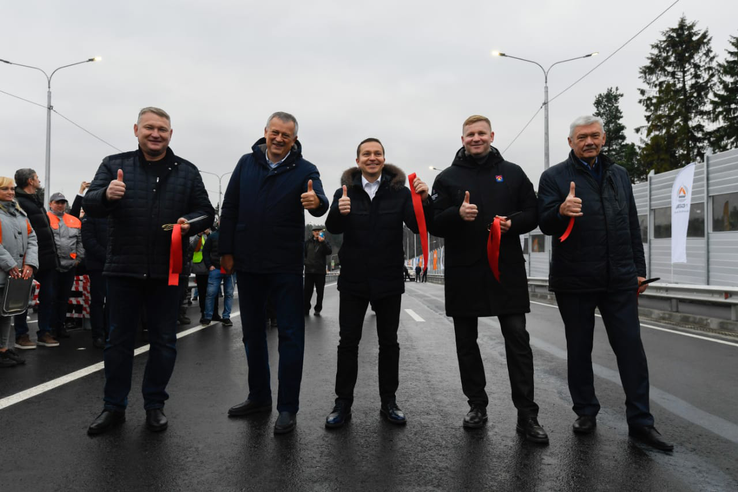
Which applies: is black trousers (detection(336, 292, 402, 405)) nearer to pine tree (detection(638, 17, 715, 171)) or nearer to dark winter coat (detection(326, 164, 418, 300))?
dark winter coat (detection(326, 164, 418, 300))

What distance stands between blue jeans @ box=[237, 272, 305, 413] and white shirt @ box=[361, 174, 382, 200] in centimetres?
80

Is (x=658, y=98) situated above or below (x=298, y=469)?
above

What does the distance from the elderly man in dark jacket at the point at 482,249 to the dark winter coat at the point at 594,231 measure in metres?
0.17

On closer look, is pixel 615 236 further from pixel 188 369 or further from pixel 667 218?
pixel 667 218

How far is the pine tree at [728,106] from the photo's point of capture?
35906 millimetres

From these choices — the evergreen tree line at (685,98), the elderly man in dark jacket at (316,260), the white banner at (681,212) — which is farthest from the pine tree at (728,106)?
the elderly man in dark jacket at (316,260)

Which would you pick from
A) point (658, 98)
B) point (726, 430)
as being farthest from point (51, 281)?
point (658, 98)

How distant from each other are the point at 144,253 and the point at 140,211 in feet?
0.99

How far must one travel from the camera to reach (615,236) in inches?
143

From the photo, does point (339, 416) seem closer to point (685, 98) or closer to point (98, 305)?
point (98, 305)

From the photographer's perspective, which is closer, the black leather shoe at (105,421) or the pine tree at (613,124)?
the black leather shoe at (105,421)

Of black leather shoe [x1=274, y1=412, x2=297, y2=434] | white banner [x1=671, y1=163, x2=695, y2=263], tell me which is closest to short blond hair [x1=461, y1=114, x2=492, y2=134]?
black leather shoe [x1=274, y1=412, x2=297, y2=434]

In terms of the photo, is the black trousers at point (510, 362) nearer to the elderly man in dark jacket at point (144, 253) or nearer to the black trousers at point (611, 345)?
the black trousers at point (611, 345)

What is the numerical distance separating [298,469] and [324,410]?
1.16 meters
